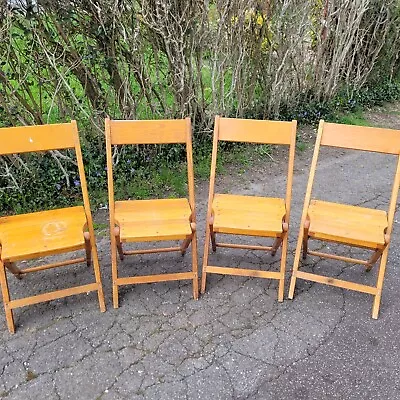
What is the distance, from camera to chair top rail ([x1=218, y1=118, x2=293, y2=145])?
2801mm

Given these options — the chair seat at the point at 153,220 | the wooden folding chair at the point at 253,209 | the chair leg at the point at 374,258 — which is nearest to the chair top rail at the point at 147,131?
the wooden folding chair at the point at 253,209

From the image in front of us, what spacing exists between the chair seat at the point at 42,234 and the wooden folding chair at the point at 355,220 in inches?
57.0

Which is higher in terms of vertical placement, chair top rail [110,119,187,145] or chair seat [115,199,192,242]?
chair top rail [110,119,187,145]

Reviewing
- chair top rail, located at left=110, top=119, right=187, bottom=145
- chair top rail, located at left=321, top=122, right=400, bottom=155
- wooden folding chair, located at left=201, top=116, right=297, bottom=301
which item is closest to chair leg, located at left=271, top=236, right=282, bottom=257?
wooden folding chair, located at left=201, top=116, right=297, bottom=301

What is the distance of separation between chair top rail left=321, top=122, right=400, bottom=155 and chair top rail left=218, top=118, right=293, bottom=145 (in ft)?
0.86

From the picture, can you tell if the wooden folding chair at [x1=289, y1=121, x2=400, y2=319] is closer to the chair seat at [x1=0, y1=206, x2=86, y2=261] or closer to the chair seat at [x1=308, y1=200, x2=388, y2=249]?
the chair seat at [x1=308, y1=200, x2=388, y2=249]

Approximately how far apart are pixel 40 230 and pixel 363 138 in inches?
84.2

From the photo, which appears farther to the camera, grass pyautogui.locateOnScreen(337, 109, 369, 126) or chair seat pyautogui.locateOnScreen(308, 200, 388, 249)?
grass pyautogui.locateOnScreen(337, 109, 369, 126)

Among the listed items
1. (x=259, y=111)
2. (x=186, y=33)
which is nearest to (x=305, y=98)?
(x=259, y=111)

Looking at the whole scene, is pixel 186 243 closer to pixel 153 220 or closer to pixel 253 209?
pixel 153 220

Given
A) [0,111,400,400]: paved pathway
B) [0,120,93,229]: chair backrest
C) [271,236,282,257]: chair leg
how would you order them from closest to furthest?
[0,111,400,400]: paved pathway < [0,120,93,229]: chair backrest < [271,236,282,257]: chair leg

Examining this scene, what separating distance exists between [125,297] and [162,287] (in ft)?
0.88

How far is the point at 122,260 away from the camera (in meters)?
3.25

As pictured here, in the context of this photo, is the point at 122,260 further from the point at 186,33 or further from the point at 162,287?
the point at 186,33
